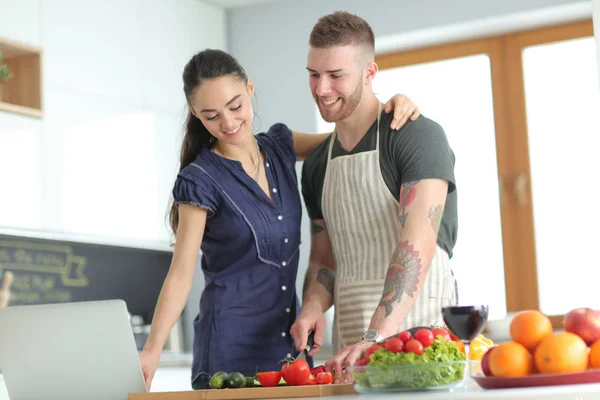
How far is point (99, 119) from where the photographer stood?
13.7 ft

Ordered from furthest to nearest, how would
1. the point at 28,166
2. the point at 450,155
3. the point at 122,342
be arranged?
the point at 28,166
the point at 450,155
the point at 122,342

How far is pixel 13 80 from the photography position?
155 inches

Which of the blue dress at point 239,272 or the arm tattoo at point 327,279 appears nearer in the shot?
the blue dress at point 239,272

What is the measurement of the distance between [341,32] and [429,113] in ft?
8.25

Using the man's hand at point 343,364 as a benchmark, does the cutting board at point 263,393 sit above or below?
below

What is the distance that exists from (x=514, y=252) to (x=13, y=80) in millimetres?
2512

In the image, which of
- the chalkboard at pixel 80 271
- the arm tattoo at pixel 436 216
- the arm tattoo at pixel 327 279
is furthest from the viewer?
the chalkboard at pixel 80 271

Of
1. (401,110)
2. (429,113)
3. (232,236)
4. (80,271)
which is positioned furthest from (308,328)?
(429,113)

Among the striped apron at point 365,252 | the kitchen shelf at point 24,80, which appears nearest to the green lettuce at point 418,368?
the striped apron at point 365,252

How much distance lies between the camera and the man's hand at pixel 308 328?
84.8 inches

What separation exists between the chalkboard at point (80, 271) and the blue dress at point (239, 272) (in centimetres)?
190

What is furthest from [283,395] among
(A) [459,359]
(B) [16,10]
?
(B) [16,10]

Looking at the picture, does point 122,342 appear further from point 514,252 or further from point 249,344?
point 514,252

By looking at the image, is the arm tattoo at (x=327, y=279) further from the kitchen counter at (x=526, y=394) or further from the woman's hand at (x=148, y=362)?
the kitchen counter at (x=526, y=394)
